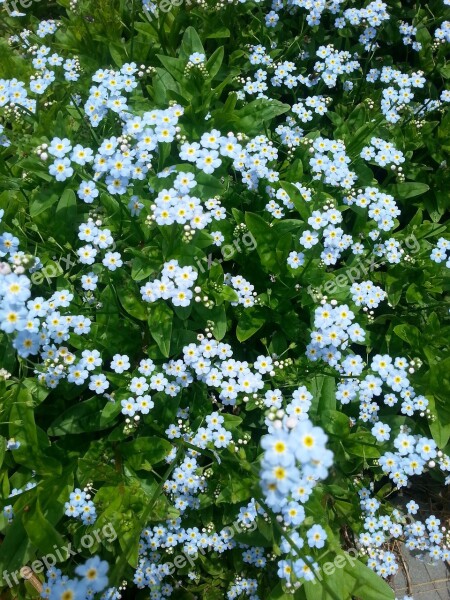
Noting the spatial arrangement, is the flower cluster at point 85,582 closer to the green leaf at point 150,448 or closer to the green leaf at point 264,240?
the green leaf at point 150,448

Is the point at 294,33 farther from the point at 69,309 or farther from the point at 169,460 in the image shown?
the point at 169,460

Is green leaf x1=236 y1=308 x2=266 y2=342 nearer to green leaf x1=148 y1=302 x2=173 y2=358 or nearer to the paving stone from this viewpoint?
green leaf x1=148 y1=302 x2=173 y2=358

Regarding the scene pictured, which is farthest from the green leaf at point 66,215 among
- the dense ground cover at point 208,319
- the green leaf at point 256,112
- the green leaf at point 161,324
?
the green leaf at point 256,112

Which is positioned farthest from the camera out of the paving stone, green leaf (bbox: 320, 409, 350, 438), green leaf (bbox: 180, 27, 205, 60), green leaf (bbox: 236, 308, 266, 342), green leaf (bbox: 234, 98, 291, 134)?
green leaf (bbox: 180, 27, 205, 60)

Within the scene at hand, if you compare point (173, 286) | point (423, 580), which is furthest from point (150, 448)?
point (423, 580)

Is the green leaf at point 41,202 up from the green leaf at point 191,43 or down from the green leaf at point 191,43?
down

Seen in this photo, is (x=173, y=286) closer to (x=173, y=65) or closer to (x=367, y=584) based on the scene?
(x=173, y=65)

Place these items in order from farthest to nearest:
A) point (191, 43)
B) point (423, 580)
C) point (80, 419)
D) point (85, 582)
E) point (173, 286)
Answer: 1. point (191, 43)
2. point (423, 580)
3. point (80, 419)
4. point (173, 286)
5. point (85, 582)

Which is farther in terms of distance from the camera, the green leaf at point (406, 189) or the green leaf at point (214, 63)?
the green leaf at point (406, 189)

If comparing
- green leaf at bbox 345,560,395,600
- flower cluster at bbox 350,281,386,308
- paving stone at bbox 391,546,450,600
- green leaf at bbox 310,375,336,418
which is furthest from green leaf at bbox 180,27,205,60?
paving stone at bbox 391,546,450,600
